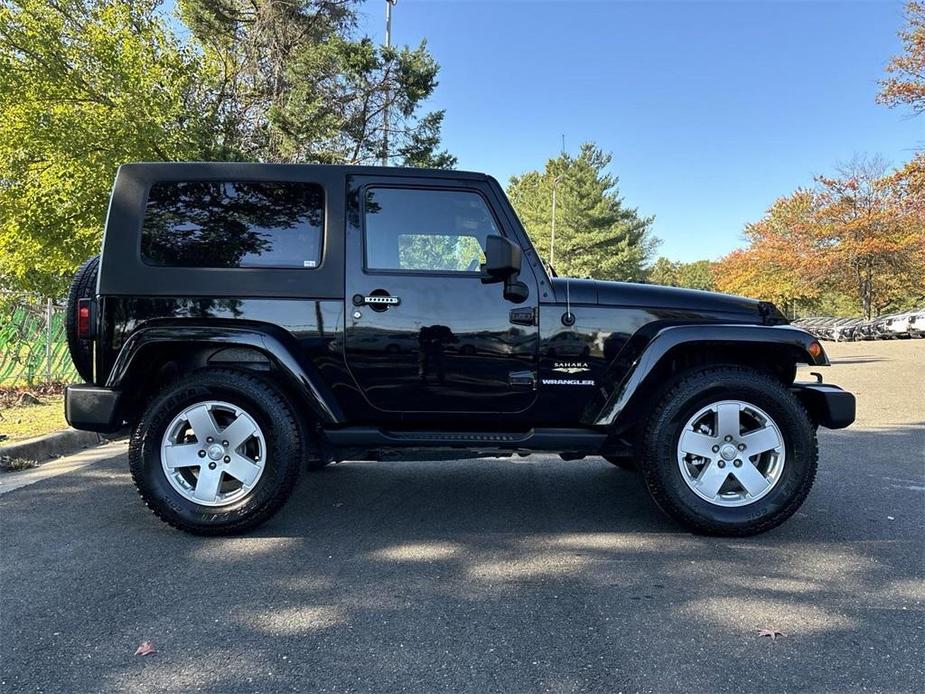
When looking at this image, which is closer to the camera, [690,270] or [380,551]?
[380,551]

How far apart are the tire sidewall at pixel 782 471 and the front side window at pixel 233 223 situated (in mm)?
2223

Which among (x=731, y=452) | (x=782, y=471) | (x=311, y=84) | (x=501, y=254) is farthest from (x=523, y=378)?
(x=311, y=84)

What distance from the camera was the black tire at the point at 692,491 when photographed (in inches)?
130

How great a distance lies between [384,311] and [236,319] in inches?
32.4

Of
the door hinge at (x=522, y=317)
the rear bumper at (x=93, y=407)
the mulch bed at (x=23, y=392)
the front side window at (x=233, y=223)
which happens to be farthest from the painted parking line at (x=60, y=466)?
the door hinge at (x=522, y=317)

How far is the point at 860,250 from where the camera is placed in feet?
103

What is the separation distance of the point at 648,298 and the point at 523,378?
2.81ft

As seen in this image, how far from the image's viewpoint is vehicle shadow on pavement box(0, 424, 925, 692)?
210 cm

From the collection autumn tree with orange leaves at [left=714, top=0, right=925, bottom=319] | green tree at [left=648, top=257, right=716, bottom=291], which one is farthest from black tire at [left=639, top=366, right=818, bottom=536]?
green tree at [left=648, top=257, right=716, bottom=291]

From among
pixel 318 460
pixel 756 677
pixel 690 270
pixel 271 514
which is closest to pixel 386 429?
pixel 318 460

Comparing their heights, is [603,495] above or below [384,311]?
below

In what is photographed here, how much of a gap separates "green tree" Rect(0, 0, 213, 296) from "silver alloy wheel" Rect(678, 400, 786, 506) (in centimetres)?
819

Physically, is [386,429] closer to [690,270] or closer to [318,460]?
[318,460]

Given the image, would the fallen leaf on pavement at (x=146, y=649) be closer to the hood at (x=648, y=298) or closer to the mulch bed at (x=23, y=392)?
the hood at (x=648, y=298)
